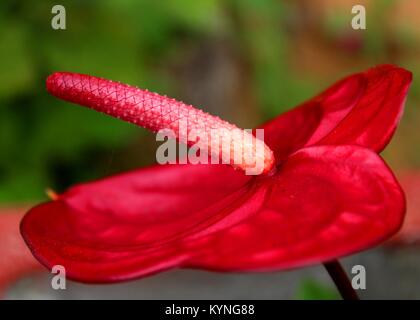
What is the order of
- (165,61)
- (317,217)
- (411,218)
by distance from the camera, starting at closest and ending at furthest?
(317,217) → (411,218) → (165,61)

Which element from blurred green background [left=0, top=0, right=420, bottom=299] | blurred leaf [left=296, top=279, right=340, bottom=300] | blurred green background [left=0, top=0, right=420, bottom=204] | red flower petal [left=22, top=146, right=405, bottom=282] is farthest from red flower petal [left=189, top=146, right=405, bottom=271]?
blurred green background [left=0, top=0, right=420, bottom=204]

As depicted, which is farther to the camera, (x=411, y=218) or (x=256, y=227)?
(x=411, y=218)

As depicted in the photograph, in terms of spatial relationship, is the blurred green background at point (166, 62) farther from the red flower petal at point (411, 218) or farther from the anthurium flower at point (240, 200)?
the anthurium flower at point (240, 200)

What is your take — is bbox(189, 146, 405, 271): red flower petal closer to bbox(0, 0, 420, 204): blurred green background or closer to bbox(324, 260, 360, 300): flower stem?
bbox(324, 260, 360, 300): flower stem

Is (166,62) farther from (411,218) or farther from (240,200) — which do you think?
(240,200)

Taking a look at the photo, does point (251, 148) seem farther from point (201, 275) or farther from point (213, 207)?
point (201, 275)

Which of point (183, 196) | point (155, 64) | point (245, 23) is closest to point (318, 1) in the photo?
point (245, 23)

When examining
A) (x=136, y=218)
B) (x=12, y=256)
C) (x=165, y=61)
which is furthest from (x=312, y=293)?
(x=165, y=61)

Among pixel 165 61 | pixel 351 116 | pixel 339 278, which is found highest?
pixel 165 61
